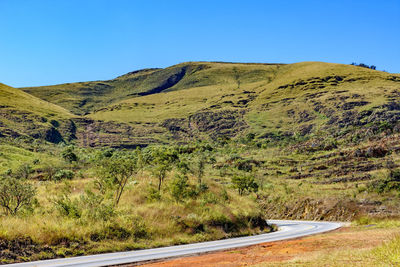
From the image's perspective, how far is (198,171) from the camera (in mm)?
42938

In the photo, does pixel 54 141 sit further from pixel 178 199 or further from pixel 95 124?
pixel 178 199

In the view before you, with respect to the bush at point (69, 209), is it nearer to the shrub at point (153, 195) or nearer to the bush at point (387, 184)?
the shrub at point (153, 195)

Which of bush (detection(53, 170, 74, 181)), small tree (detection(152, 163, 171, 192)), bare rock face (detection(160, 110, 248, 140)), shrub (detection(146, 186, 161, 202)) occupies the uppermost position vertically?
bare rock face (detection(160, 110, 248, 140))

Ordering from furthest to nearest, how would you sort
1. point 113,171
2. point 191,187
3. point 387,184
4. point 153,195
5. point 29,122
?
point 29,122 < point 387,184 < point 191,187 < point 153,195 < point 113,171

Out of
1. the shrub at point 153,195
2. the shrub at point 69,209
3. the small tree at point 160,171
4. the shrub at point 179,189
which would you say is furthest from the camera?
the small tree at point 160,171

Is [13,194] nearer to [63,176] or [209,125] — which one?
[63,176]

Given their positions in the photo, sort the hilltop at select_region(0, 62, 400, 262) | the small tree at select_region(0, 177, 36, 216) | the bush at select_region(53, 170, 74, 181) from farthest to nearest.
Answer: the bush at select_region(53, 170, 74, 181), the small tree at select_region(0, 177, 36, 216), the hilltop at select_region(0, 62, 400, 262)

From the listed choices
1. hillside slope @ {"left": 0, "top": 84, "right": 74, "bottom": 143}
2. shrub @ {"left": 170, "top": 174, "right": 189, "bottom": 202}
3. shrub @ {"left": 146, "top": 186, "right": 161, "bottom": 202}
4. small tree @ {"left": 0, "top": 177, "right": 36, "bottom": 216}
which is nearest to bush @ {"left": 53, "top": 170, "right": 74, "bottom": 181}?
shrub @ {"left": 146, "top": 186, "right": 161, "bottom": 202}

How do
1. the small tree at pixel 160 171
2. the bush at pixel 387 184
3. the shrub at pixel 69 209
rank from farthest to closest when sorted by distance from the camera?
the bush at pixel 387 184
the small tree at pixel 160 171
the shrub at pixel 69 209

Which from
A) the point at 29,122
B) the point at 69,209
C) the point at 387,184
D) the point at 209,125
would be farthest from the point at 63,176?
the point at 209,125

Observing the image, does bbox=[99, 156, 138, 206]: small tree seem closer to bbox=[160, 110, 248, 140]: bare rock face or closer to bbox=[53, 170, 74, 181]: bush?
bbox=[53, 170, 74, 181]: bush

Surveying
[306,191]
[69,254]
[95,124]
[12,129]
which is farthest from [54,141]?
[69,254]

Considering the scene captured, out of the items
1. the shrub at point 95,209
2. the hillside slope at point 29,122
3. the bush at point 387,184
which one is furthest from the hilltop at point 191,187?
the hillside slope at point 29,122

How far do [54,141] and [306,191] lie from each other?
130 m
